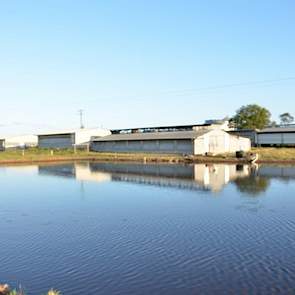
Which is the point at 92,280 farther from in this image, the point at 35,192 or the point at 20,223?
the point at 35,192

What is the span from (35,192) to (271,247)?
50.9 feet

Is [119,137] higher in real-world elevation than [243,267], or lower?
higher

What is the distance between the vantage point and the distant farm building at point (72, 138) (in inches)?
2559

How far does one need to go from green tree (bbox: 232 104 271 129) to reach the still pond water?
36545 millimetres

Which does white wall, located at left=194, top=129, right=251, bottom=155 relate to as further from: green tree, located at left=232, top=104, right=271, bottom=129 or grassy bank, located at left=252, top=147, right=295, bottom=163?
green tree, located at left=232, top=104, right=271, bottom=129

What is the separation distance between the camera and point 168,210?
17.1 m

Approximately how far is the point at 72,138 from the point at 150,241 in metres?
54.7

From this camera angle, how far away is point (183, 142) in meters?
49.0

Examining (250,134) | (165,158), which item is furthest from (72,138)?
(250,134)

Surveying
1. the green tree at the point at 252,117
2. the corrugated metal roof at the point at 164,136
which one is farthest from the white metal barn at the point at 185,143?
the green tree at the point at 252,117

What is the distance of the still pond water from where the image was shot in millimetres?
8734

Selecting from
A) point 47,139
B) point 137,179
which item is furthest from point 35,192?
point 47,139

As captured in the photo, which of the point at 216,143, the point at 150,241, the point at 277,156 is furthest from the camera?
the point at 216,143

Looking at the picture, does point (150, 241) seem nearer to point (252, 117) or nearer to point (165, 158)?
point (165, 158)
